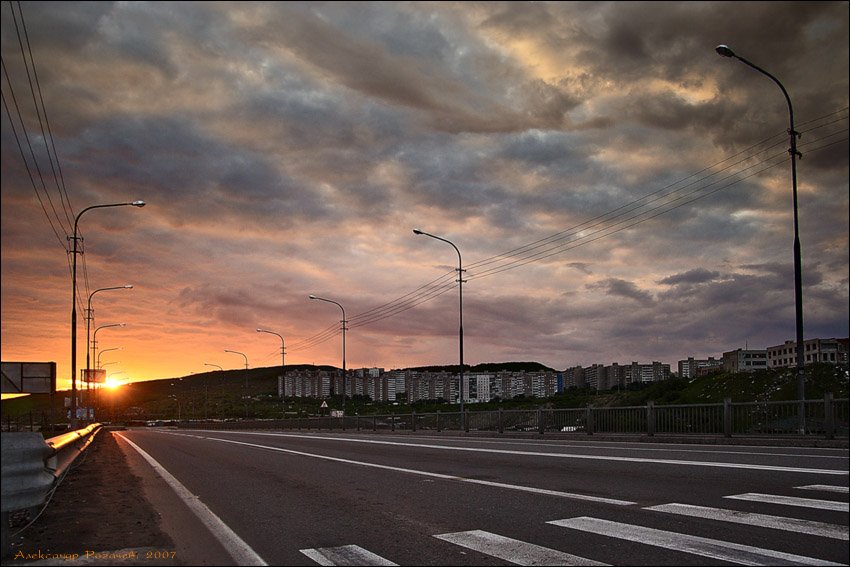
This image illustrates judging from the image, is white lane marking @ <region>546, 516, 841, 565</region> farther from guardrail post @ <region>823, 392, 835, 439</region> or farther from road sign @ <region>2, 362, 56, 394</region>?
guardrail post @ <region>823, 392, 835, 439</region>

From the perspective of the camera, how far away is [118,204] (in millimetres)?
38250

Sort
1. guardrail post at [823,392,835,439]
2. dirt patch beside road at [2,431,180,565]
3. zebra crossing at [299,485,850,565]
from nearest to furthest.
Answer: zebra crossing at [299,485,850,565] → dirt patch beside road at [2,431,180,565] → guardrail post at [823,392,835,439]

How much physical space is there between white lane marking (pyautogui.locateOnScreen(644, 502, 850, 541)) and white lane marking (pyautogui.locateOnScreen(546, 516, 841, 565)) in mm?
956

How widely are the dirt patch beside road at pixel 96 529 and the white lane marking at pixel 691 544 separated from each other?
164 inches

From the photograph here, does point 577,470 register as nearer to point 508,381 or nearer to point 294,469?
point 294,469

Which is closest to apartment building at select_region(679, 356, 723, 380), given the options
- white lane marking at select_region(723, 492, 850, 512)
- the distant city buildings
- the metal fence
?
the distant city buildings

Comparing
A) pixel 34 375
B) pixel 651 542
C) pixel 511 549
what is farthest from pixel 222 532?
pixel 34 375

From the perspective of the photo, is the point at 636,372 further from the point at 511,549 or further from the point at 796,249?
the point at 511,549

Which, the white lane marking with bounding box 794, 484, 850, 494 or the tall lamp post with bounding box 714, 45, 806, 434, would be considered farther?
the tall lamp post with bounding box 714, 45, 806, 434

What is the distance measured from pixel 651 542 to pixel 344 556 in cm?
285

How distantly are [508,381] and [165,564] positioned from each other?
190 metres

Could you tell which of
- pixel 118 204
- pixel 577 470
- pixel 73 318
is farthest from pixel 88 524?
pixel 118 204

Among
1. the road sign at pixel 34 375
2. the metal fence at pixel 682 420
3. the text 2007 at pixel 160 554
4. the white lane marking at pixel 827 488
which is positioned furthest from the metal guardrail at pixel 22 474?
the metal fence at pixel 682 420

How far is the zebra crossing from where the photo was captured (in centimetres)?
613
